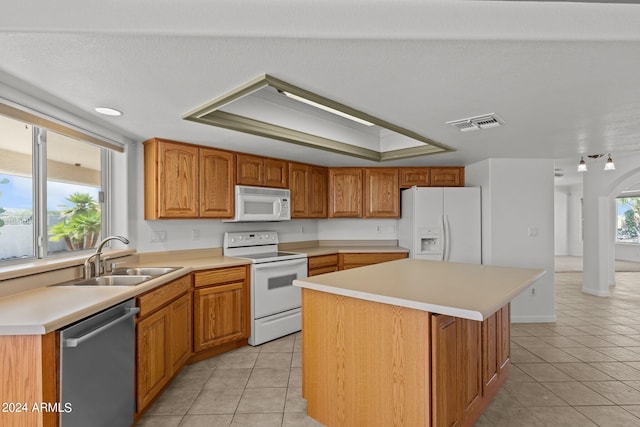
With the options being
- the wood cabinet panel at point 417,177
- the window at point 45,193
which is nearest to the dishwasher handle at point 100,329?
the window at point 45,193

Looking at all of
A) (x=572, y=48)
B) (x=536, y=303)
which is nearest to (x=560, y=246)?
(x=536, y=303)

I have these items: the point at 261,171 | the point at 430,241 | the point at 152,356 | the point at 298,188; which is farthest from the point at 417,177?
the point at 152,356

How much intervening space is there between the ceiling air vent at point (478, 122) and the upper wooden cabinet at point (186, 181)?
88.0 inches

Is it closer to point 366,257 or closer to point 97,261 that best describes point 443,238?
point 366,257

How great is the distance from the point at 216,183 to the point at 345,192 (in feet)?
6.18

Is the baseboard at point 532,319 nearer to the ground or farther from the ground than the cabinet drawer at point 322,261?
nearer to the ground

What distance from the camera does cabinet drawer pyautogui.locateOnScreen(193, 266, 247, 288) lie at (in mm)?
2776

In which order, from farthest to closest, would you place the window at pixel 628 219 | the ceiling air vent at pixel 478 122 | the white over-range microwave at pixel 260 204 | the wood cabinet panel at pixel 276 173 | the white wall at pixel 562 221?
the white wall at pixel 562 221 < the window at pixel 628 219 < the wood cabinet panel at pixel 276 173 < the white over-range microwave at pixel 260 204 < the ceiling air vent at pixel 478 122

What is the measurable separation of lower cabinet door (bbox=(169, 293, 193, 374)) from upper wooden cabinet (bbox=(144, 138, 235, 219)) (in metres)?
0.85

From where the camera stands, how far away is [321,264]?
12.8 ft

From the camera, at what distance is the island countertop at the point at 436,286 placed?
1.44 meters

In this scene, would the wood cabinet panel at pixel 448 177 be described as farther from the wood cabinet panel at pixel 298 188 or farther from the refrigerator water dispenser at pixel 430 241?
the wood cabinet panel at pixel 298 188

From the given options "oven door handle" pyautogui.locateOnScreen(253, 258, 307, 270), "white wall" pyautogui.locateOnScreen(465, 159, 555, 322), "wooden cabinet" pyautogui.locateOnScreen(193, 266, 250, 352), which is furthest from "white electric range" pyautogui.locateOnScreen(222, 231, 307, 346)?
"white wall" pyautogui.locateOnScreen(465, 159, 555, 322)

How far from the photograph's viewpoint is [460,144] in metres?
3.16
